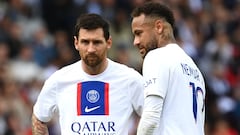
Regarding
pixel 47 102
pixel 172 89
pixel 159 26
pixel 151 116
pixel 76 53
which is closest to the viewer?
pixel 151 116

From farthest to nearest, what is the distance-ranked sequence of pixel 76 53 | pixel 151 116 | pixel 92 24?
1. pixel 76 53
2. pixel 92 24
3. pixel 151 116

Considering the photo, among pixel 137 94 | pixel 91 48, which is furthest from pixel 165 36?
pixel 137 94

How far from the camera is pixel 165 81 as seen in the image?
7902mm

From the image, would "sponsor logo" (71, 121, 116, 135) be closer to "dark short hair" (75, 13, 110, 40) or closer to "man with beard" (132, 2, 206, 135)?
"dark short hair" (75, 13, 110, 40)

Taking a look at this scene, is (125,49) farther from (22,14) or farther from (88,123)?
(88,123)

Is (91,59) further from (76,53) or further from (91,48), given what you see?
(76,53)

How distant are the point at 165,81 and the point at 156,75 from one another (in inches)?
3.4

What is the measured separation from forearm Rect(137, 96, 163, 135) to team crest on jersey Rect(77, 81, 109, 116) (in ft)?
3.76

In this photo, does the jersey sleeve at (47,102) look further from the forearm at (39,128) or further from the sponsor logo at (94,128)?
the sponsor logo at (94,128)

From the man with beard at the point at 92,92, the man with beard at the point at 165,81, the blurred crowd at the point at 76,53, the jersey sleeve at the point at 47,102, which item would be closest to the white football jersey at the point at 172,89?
the man with beard at the point at 165,81

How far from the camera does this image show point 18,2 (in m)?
17.7

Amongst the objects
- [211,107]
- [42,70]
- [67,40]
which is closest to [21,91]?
[42,70]

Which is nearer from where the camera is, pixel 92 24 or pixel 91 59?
pixel 91 59

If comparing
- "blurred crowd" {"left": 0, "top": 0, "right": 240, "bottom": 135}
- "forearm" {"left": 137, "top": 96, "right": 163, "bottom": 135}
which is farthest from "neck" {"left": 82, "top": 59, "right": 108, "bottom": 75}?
"blurred crowd" {"left": 0, "top": 0, "right": 240, "bottom": 135}
